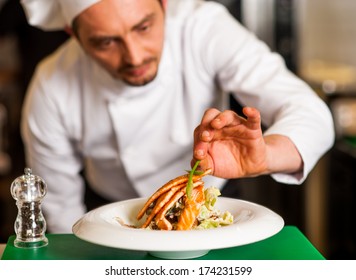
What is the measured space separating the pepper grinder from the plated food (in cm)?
19

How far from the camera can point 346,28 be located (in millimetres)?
4113

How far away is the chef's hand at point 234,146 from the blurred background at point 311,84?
1.64 m

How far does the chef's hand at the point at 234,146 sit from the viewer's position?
126cm

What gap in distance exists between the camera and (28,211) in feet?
4.20

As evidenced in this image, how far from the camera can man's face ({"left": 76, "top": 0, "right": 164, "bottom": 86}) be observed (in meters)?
1.75

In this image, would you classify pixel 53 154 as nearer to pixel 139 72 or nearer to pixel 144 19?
pixel 139 72

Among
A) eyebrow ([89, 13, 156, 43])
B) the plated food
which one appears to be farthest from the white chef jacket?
the plated food

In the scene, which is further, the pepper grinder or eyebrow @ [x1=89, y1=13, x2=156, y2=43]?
eyebrow @ [x1=89, y1=13, x2=156, y2=43]

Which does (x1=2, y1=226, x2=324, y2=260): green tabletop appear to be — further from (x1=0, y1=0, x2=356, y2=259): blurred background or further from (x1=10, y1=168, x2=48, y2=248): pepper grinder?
(x1=0, y1=0, x2=356, y2=259): blurred background

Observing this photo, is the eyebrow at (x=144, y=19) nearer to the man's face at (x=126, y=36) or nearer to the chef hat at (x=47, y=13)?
the man's face at (x=126, y=36)

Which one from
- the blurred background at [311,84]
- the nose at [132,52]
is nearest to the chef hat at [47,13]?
the nose at [132,52]
